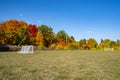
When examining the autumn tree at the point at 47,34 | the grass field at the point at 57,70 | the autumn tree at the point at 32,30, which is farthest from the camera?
the autumn tree at the point at 47,34

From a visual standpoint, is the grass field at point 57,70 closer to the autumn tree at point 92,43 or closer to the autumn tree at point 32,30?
the autumn tree at point 32,30

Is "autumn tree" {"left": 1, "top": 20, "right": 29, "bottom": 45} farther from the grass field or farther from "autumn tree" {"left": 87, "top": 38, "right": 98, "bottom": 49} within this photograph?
the grass field

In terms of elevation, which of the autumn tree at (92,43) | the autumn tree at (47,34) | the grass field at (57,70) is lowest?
the grass field at (57,70)

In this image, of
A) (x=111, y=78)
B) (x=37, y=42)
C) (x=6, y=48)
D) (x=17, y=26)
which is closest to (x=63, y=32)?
(x=37, y=42)

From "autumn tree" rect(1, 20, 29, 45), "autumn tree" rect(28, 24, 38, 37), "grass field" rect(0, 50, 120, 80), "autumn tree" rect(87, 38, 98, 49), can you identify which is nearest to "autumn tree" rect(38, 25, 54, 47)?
"autumn tree" rect(28, 24, 38, 37)

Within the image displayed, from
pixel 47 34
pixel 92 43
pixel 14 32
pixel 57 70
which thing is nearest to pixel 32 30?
pixel 47 34

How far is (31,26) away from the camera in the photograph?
6781cm

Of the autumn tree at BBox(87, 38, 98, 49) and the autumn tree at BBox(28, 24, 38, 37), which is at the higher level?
the autumn tree at BBox(28, 24, 38, 37)

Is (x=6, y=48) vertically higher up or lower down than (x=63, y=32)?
lower down

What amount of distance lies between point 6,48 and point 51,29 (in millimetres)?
39369

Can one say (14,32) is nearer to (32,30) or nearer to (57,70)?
(32,30)

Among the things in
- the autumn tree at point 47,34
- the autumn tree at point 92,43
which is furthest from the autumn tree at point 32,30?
the autumn tree at point 92,43

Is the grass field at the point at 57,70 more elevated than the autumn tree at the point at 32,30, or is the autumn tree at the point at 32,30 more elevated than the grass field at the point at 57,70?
the autumn tree at the point at 32,30

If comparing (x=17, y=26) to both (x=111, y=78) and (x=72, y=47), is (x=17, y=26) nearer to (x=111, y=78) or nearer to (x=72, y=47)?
(x=72, y=47)
